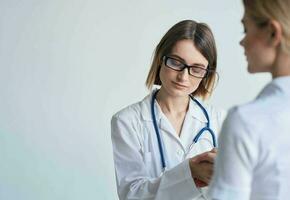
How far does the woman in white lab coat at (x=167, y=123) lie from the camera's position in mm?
1138

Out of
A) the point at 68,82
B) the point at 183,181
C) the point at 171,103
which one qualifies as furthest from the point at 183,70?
the point at 68,82

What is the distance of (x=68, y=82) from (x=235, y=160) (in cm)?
A: 138

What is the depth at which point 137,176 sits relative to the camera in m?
1.14

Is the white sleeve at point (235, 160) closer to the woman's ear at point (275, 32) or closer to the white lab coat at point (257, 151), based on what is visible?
the white lab coat at point (257, 151)

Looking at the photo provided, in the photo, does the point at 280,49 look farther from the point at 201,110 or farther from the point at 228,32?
the point at 228,32

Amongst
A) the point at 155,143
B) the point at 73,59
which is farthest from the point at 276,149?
the point at 73,59

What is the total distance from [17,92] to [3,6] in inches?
13.7

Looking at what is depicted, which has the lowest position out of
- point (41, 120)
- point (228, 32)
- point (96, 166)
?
point (96, 166)

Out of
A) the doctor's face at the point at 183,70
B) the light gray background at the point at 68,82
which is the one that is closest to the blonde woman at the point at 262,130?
the doctor's face at the point at 183,70

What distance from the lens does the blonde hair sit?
24.2 inches

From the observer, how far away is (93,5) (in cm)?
191

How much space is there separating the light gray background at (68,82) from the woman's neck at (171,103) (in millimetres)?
707

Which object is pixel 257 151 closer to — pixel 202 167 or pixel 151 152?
pixel 202 167

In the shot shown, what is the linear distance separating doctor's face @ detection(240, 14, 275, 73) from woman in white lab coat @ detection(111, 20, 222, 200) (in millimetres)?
465
